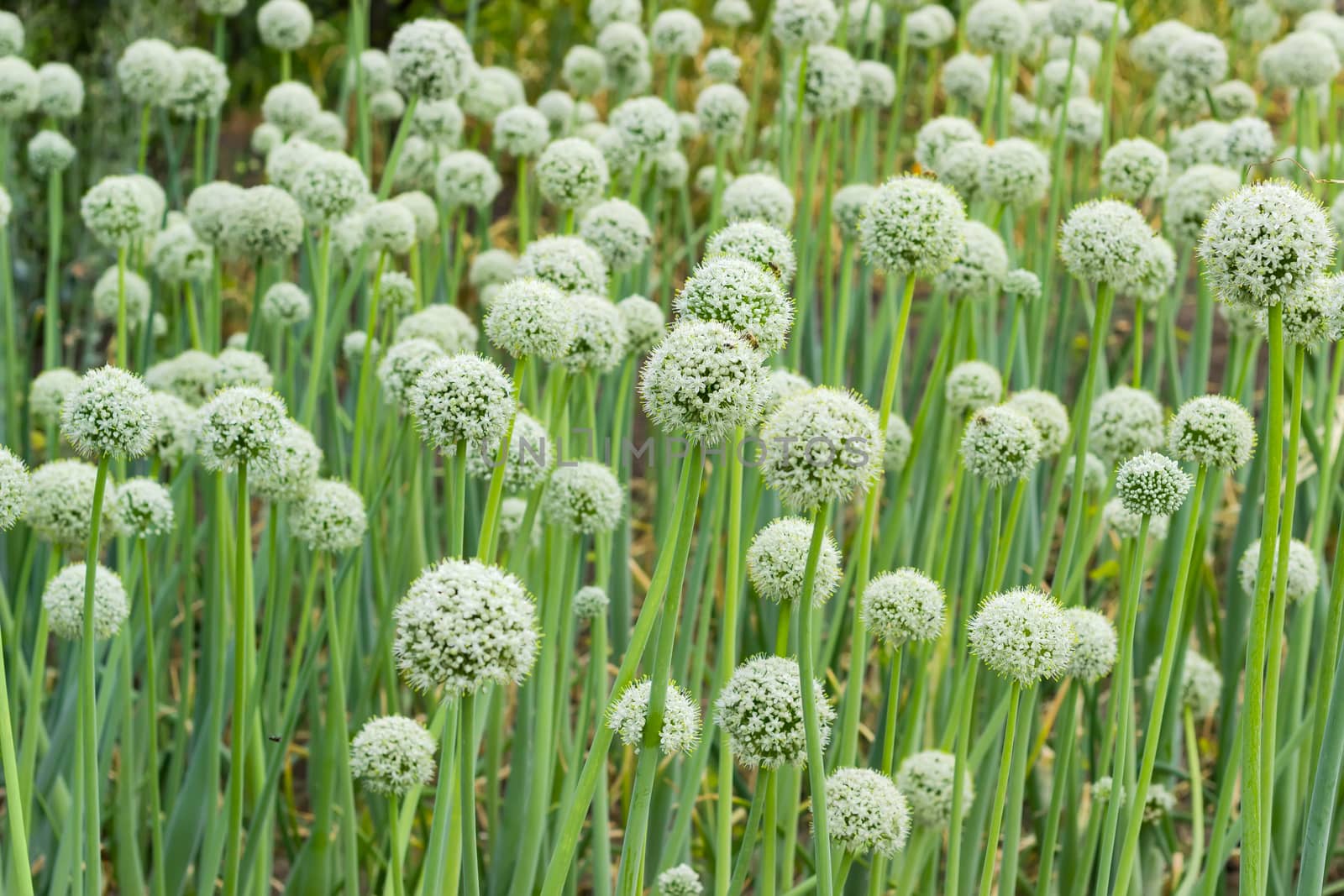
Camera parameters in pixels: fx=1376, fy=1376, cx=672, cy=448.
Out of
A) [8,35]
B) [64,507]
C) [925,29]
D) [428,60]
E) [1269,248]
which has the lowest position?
[64,507]

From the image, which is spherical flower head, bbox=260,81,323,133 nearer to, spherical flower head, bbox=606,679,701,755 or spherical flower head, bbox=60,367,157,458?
spherical flower head, bbox=60,367,157,458

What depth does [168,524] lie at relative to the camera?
2051 millimetres

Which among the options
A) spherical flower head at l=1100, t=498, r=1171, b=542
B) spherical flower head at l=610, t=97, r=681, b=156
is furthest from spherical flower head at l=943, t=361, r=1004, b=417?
spherical flower head at l=610, t=97, r=681, b=156

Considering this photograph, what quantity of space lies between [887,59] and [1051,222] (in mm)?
3416

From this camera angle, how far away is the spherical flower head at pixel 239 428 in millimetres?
1666

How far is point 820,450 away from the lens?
4.27ft

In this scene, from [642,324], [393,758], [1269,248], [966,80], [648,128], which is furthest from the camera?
[966,80]

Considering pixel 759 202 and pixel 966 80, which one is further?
pixel 966 80

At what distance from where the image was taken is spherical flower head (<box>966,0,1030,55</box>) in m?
3.06

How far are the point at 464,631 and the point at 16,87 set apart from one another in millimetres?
2274

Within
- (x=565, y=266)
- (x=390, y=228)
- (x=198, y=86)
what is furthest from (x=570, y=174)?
(x=198, y=86)

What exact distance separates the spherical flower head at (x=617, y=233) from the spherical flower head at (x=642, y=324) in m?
0.09

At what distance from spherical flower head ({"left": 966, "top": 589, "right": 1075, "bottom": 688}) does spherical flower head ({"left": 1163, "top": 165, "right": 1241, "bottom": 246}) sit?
4.13 feet

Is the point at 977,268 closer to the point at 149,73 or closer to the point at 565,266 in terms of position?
the point at 565,266
